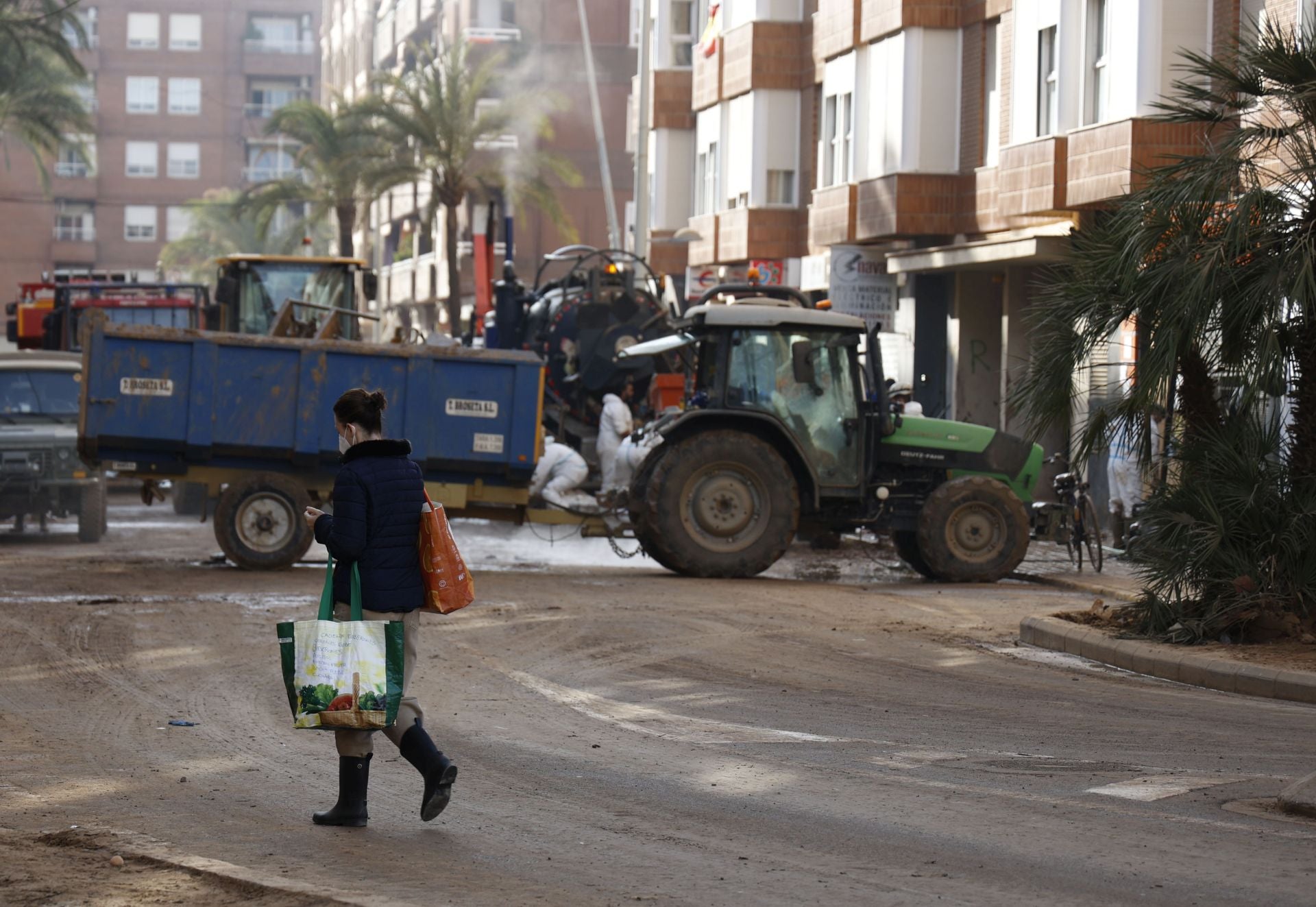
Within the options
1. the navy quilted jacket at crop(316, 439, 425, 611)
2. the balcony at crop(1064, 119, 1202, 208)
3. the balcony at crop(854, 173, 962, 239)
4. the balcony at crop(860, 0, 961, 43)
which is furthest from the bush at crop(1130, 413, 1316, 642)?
the balcony at crop(860, 0, 961, 43)

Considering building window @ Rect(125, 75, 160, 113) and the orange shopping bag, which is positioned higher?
building window @ Rect(125, 75, 160, 113)

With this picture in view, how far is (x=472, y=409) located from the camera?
60.0 feet

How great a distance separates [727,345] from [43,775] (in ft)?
36.3

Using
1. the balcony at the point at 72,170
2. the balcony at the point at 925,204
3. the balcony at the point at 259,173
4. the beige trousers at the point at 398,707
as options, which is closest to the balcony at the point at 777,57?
the balcony at the point at 925,204

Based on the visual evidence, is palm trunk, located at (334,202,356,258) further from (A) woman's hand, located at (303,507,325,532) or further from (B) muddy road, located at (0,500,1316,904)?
(A) woman's hand, located at (303,507,325,532)

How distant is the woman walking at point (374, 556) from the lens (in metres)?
7.42

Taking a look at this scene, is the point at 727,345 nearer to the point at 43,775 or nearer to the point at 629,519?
the point at 629,519

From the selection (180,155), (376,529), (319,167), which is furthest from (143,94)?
(376,529)

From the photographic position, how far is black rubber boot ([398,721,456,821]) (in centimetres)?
745

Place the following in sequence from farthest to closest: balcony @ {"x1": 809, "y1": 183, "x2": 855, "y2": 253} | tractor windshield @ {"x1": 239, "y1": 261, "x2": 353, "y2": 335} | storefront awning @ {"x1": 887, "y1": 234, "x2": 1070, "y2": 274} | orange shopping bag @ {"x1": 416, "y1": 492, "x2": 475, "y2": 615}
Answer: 1. balcony @ {"x1": 809, "y1": 183, "x2": 855, "y2": 253}
2. tractor windshield @ {"x1": 239, "y1": 261, "x2": 353, "y2": 335}
3. storefront awning @ {"x1": 887, "y1": 234, "x2": 1070, "y2": 274}
4. orange shopping bag @ {"x1": 416, "y1": 492, "x2": 475, "y2": 615}

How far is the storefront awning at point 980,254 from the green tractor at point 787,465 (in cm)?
645

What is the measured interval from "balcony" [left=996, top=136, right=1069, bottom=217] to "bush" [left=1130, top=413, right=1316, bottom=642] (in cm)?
1187

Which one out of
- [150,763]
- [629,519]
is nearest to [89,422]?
[629,519]

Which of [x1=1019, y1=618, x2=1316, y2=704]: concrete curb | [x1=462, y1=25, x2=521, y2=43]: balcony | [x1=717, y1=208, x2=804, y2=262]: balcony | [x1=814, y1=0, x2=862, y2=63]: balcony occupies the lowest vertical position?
[x1=1019, y1=618, x2=1316, y2=704]: concrete curb
